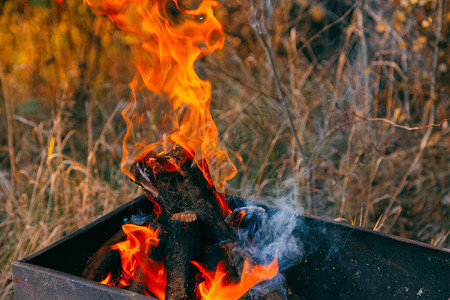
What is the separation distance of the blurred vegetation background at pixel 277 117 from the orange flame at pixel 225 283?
3.66ft

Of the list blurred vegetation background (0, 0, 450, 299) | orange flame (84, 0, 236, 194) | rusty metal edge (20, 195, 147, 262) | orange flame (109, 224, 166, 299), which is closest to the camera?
rusty metal edge (20, 195, 147, 262)

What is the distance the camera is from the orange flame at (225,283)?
157cm

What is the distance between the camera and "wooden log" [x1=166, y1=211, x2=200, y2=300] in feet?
5.02

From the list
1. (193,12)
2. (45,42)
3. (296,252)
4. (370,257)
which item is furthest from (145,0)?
(45,42)

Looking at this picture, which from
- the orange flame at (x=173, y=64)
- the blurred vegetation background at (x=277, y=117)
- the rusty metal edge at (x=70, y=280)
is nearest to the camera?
the rusty metal edge at (x=70, y=280)

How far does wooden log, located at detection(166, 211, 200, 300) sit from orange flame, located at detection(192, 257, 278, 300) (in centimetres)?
5

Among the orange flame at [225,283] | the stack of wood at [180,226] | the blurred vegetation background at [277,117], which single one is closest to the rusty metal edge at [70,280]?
the stack of wood at [180,226]

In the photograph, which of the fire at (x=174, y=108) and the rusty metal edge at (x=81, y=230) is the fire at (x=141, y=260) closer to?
the fire at (x=174, y=108)

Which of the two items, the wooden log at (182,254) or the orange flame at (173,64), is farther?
the orange flame at (173,64)

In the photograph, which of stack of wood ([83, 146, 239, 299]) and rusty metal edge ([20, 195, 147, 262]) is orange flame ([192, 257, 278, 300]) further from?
rusty metal edge ([20, 195, 147, 262])

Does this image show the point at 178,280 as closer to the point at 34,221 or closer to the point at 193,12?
the point at 193,12

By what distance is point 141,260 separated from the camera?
1635mm

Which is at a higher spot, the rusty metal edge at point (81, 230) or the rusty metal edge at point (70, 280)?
the rusty metal edge at point (70, 280)

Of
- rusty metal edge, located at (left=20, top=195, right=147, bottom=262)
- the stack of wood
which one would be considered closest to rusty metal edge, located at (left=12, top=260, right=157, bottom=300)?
rusty metal edge, located at (left=20, top=195, right=147, bottom=262)
